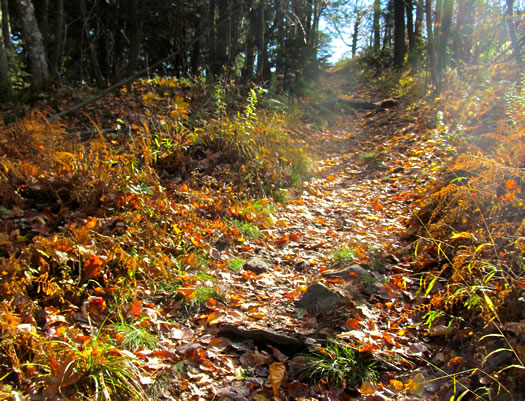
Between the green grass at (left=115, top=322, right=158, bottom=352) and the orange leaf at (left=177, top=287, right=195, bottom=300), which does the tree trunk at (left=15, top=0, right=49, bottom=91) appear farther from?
the green grass at (left=115, top=322, right=158, bottom=352)

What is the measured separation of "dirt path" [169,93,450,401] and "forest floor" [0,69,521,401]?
0.01 metres

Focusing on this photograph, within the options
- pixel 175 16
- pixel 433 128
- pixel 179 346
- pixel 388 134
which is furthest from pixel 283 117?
pixel 175 16

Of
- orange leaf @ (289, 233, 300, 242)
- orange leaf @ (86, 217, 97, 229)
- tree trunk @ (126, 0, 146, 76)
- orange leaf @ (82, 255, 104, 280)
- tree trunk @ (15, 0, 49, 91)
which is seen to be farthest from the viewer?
tree trunk @ (126, 0, 146, 76)

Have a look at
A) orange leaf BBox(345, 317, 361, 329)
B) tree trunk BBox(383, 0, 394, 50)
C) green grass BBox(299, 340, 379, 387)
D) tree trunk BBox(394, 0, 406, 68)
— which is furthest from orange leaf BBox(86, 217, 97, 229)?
tree trunk BBox(383, 0, 394, 50)

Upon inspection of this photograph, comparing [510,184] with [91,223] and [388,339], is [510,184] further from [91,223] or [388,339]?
[91,223]

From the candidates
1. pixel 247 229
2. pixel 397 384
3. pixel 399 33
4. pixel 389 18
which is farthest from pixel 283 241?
pixel 389 18

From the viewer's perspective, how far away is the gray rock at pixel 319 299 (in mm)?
2945

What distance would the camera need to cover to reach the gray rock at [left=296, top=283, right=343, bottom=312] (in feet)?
9.66

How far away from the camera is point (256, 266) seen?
3844 millimetres

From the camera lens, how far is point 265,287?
11.5 ft

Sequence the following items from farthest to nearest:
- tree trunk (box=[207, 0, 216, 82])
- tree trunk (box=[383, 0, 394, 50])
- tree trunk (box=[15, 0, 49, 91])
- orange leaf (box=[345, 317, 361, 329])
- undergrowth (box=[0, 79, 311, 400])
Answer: tree trunk (box=[383, 0, 394, 50]) < tree trunk (box=[207, 0, 216, 82]) < tree trunk (box=[15, 0, 49, 91]) < orange leaf (box=[345, 317, 361, 329]) < undergrowth (box=[0, 79, 311, 400])

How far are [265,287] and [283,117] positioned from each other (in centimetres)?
604

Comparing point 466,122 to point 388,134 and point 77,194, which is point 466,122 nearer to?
point 388,134

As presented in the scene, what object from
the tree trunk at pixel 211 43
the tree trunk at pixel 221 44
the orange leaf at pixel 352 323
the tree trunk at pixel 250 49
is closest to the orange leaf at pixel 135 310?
the orange leaf at pixel 352 323
